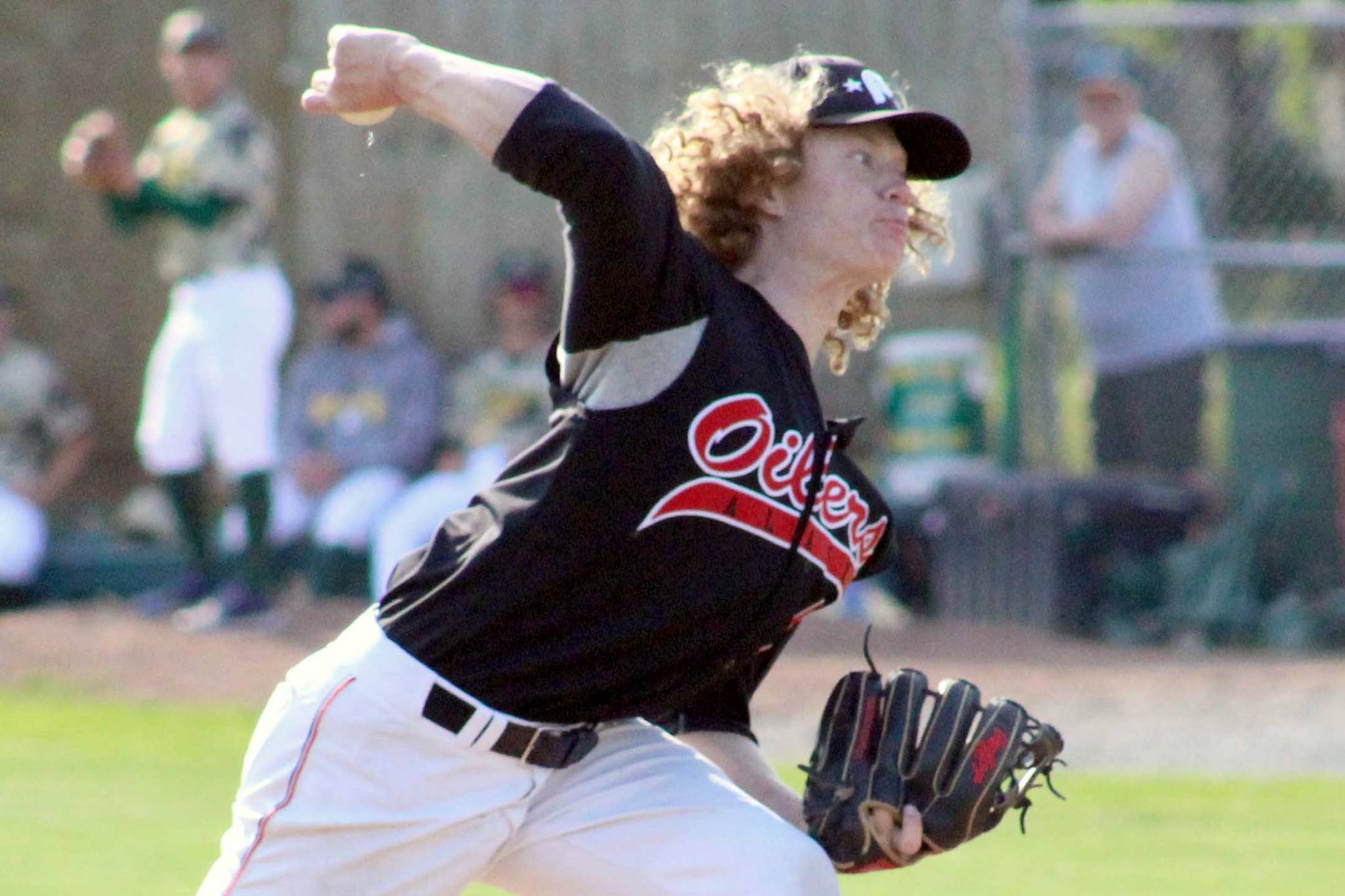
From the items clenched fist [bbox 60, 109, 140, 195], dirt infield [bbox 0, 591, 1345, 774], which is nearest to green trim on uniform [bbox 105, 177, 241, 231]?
clenched fist [bbox 60, 109, 140, 195]

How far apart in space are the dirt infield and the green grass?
306 millimetres

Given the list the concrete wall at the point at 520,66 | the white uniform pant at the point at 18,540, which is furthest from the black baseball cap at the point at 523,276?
the white uniform pant at the point at 18,540

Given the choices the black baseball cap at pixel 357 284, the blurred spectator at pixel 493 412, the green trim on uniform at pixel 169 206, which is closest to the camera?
the green trim on uniform at pixel 169 206

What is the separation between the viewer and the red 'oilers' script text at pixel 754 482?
312 centimetres

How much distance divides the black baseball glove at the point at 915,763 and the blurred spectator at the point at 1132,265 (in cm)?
558

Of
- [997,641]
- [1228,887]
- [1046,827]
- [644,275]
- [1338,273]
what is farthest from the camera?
[1338,273]

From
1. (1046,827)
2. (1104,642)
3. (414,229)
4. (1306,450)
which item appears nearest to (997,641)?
(1104,642)

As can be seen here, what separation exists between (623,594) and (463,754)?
327 mm

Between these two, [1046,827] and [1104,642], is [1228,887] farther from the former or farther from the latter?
[1104,642]

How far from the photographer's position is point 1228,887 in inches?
216

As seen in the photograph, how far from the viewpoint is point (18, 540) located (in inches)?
374

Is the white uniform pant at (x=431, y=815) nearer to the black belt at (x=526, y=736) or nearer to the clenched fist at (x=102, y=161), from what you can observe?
the black belt at (x=526, y=736)

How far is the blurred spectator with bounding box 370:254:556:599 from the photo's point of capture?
9086 millimetres

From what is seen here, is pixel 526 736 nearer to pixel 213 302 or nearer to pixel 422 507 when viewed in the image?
pixel 213 302
